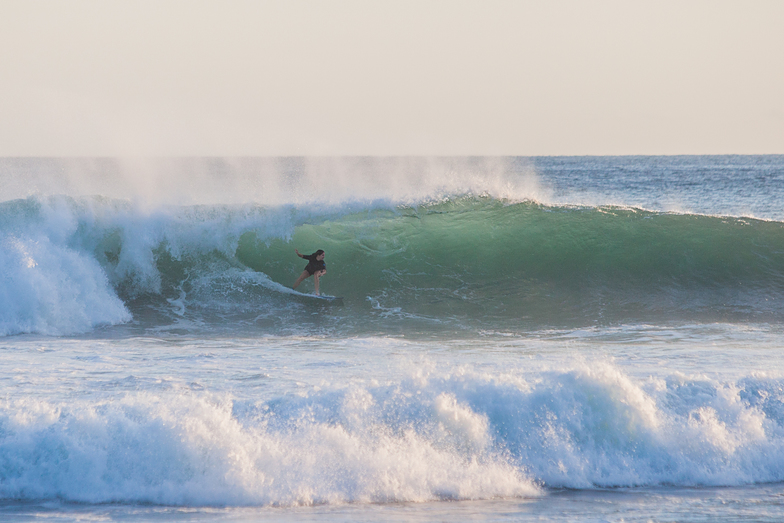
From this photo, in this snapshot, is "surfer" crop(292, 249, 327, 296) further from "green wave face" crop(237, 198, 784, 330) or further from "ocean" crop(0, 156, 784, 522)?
"green wave face" crop(237, 198, 784, 330)

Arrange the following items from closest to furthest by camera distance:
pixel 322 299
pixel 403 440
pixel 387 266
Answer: pixel 403 440, pixel 322 299, pixel 387 266

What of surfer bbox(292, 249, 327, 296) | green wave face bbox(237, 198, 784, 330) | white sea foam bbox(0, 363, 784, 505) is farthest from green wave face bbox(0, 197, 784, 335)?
white sea foam bbox(0, 363, 784, 505)

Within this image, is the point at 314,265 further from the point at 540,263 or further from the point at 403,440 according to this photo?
the point at 403,440

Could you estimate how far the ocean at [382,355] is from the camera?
4.49 metres

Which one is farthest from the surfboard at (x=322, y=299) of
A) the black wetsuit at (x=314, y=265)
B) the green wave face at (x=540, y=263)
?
the black wetsuit at (x=314, y=265)

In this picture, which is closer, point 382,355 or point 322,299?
point 382,355

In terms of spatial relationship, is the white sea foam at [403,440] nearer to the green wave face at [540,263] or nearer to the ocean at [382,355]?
the ocean at [382,355]

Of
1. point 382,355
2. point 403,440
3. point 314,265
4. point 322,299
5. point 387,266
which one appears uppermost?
point 314,265

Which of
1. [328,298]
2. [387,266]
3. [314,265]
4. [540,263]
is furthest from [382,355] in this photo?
[540,263]

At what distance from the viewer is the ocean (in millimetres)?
4488

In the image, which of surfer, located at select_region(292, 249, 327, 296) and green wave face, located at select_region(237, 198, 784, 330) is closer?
green wave face, located at select_region(237, 198, 784, 330)

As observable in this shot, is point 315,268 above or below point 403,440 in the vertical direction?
above

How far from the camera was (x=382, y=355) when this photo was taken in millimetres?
7148

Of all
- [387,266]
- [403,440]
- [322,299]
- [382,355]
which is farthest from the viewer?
[387,266]
